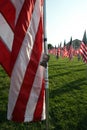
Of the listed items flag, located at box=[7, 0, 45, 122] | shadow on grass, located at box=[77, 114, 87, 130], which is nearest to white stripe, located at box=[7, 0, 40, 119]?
flag, located at box=[7, 0, 45, 122]

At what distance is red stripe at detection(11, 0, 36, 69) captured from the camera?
22.9ft

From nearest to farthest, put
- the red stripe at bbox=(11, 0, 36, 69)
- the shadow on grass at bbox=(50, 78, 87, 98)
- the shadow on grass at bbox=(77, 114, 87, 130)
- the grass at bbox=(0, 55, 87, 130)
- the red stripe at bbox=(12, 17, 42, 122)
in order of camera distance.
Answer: the red stripe at bbox=(11, 0, 36, 69) → the red stripe at bbox=(12, 17, 42, 122) → the grass at bbox=(0, 55, 87, 130) → the shadow on grass at bbox=(77, 114, 87, 130) → the shadow on grass at bbox=(50, 78, 87, 98)

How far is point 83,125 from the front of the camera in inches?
503

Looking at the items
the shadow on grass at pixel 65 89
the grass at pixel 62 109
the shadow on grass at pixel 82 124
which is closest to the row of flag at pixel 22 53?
the grass at pixel 62 109

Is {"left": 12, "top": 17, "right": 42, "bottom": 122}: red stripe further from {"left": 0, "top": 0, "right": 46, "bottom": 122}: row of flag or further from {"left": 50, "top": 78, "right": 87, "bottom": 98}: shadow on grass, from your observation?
{"left": 50, "top": 78, "right": 87, "bottom": 98}: shadow on grass

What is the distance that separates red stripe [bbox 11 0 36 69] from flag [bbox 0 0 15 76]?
85 mm

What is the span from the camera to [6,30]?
6.95 metres

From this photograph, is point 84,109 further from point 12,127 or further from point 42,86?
point 42,86

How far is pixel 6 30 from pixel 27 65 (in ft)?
2.41

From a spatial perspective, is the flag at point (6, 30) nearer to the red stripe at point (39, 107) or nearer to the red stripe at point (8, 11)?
the red stripe at point (8, 11)

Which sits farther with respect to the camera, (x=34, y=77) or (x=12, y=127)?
(x=12, y=127)

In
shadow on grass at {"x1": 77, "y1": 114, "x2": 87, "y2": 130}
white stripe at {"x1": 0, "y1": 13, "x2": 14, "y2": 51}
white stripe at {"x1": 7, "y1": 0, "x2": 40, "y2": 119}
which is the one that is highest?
white stripe at {"x1": 0, "y1": 13, "x2": 14, "y2": 51}

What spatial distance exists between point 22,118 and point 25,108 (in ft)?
0.62

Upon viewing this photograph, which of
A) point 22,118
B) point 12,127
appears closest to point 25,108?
point 22,118
